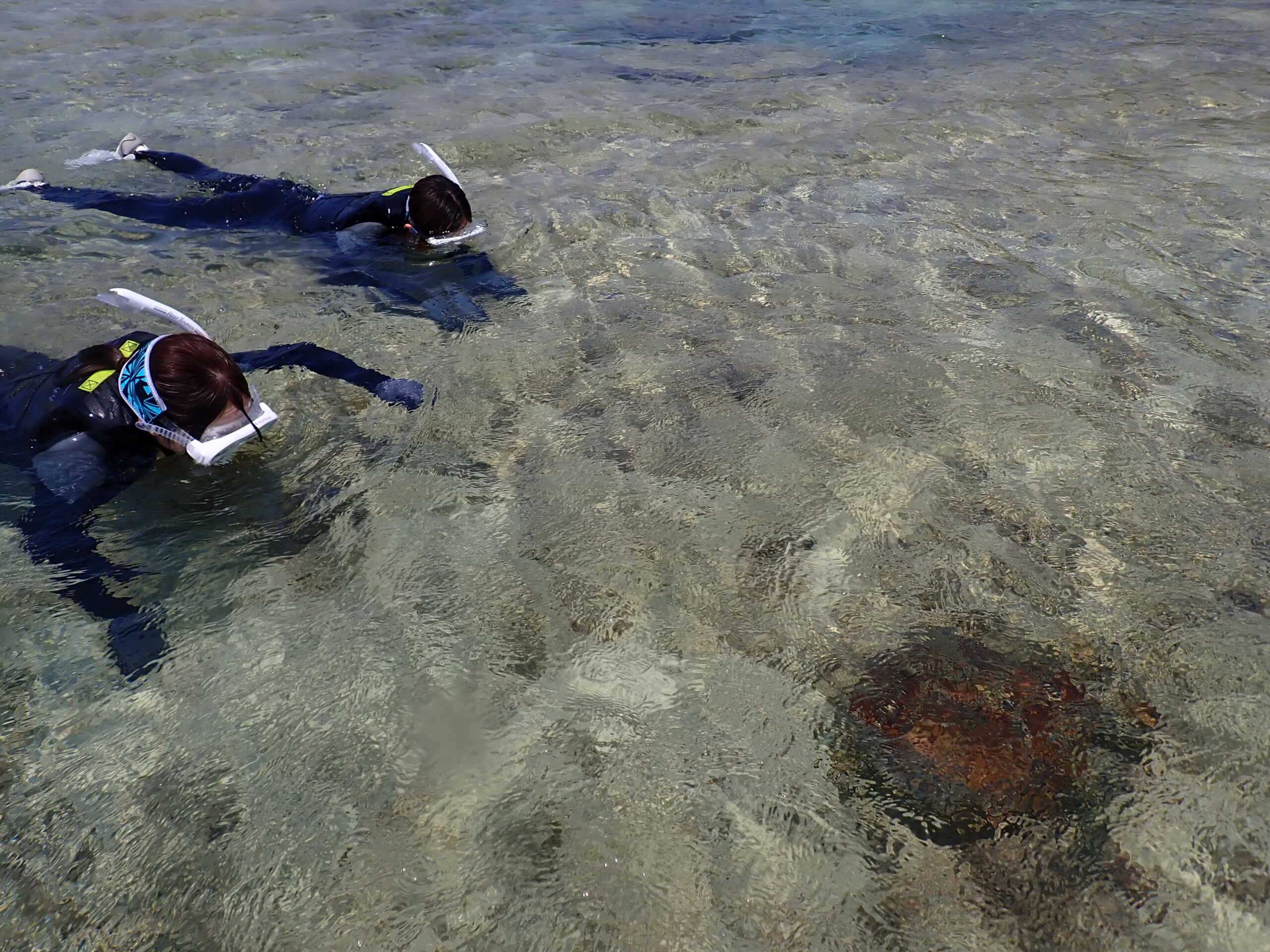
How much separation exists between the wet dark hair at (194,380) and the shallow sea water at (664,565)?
36cm

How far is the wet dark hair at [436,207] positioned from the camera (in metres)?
5.40

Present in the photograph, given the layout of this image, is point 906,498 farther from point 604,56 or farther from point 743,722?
point 604,56

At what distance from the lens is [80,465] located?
132 inches

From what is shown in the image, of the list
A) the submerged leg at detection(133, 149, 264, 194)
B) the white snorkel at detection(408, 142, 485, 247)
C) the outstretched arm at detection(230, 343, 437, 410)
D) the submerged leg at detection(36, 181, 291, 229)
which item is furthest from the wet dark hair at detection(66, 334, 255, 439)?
the submerged leg at detection(133, 149, 264, 194)

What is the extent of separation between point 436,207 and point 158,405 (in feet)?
→ 8.96

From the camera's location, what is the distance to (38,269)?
513 centimetres

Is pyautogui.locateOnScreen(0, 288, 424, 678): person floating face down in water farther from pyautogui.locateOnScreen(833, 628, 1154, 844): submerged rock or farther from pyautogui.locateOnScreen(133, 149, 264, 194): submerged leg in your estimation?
pyautogui.locateOnScreen(133, 149, 264, 194): submerged leg

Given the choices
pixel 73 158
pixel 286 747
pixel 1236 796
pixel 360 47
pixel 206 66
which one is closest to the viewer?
pixel 1236 796

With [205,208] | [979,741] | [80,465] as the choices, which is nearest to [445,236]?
[205,208]

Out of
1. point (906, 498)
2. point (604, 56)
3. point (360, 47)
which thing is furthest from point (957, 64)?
point (906, 498)

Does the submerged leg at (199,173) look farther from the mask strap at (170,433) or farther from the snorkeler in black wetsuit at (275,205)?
the mask strap at (170,433)

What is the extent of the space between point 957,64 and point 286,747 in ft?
35.0

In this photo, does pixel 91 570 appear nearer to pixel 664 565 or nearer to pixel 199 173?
pixel 664 565

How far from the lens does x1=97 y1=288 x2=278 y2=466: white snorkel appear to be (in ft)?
10.4
